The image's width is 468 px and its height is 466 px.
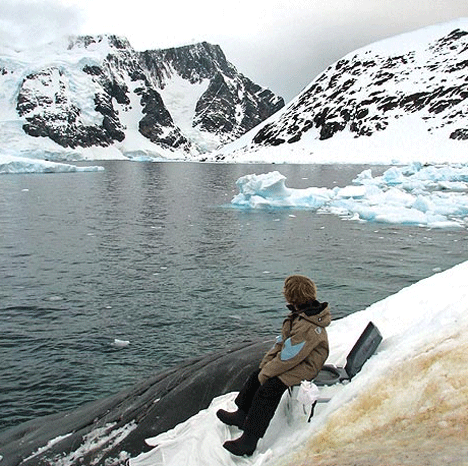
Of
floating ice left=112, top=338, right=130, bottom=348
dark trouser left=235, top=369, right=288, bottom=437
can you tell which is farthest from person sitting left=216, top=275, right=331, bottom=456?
floating ice left=112, top=338, right=130, bottom=348

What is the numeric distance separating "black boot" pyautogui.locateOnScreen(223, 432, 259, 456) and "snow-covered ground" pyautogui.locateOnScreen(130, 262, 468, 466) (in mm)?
51

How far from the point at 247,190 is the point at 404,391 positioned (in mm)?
25207

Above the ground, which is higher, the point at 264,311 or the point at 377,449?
the point at 377,449

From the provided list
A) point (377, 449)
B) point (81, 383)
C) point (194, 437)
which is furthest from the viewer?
point (81, 383)

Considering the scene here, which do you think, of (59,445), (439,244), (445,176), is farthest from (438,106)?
Answer: (59,445)

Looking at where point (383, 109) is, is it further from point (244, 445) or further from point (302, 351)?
point (244, 445)

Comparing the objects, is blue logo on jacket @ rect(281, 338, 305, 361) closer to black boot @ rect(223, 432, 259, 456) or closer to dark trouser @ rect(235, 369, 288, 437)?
dark trouser @ rect(235, 369, 288, 437)

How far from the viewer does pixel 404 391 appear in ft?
10.8

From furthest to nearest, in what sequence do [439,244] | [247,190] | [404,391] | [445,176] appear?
[445,176], [247,190], [439,244], [404,391]

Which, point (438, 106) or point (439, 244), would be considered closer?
point (439, 244)

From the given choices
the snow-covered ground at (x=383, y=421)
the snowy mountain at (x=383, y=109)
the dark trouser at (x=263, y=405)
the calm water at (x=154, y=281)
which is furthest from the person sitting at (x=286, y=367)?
the snowy mountain at (x=383, y=109)

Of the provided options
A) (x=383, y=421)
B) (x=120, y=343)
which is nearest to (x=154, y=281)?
(x=120, y=343)

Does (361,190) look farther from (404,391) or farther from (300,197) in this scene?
(404,391)

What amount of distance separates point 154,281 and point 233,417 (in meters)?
9.10
